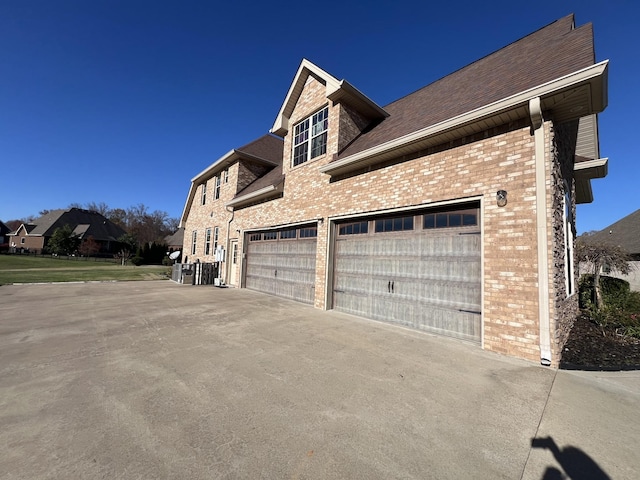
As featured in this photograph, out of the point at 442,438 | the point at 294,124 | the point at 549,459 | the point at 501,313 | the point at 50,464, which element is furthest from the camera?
the point at 294,124

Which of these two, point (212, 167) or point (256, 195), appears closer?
point (256, 195)

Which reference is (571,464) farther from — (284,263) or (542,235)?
(284,263)

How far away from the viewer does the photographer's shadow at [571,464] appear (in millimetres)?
2221

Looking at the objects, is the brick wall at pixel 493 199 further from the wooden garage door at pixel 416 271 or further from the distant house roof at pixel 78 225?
the distant house roof at pixel 78 225

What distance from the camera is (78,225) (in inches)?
1982

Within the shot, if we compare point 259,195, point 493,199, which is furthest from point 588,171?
point 259,195

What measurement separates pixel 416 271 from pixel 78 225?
64570 mm

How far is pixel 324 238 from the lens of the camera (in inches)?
360

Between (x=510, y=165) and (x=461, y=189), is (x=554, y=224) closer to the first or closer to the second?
(x=510, y=165)

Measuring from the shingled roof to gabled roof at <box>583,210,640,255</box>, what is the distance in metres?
17.7

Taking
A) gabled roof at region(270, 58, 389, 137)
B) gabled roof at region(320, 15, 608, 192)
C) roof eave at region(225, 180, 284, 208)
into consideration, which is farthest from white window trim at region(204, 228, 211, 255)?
gabled roof at region(320, 15, 608, 192)

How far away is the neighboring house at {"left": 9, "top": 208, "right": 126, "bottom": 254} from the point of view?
48.0m

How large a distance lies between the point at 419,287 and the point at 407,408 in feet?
12.7

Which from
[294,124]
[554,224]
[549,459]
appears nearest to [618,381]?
[554,224]
